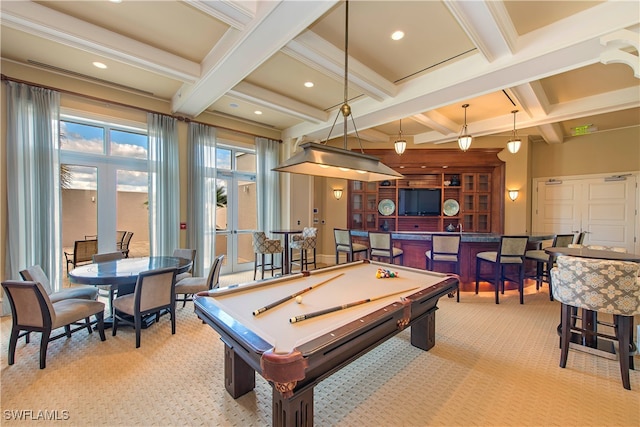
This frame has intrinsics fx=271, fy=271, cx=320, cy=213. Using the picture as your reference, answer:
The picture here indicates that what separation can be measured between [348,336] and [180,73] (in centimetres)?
386

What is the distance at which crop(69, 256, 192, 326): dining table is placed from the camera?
2.89m

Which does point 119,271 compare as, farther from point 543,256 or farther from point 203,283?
point 543,256

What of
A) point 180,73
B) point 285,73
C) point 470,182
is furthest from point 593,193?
point 180,73

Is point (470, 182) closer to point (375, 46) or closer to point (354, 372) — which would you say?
point (375, 46)

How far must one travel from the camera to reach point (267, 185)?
6430 millimetres

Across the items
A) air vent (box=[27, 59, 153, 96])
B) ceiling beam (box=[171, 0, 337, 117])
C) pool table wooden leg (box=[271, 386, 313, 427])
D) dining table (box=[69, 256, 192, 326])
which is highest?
air vent (box=[27, 59, 153, 96])

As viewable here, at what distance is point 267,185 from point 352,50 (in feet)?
12.3

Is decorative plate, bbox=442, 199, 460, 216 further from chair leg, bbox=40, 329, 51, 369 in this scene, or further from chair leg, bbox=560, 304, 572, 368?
chair leg, bbox=40, 329, 51, 369

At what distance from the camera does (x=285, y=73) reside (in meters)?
3.96

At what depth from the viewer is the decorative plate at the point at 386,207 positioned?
772 cm

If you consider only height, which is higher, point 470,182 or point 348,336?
point 470,182

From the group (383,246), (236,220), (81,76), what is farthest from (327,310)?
(81,76)

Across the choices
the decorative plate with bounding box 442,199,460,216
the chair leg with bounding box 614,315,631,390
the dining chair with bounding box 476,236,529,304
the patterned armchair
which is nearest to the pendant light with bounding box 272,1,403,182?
the patterned armchair

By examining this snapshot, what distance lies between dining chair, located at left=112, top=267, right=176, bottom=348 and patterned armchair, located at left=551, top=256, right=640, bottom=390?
4.04 meters
